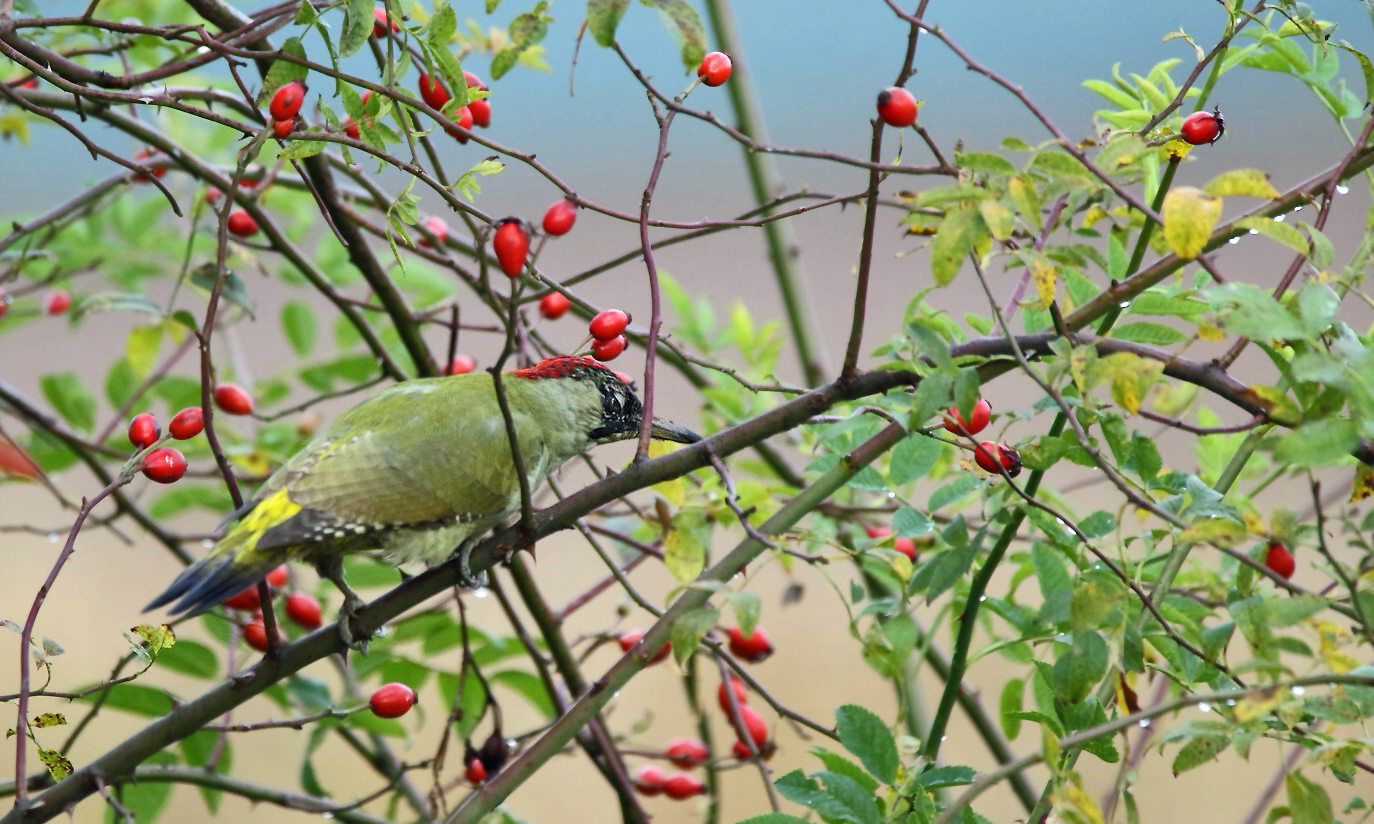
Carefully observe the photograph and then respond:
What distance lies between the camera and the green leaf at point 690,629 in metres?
1.42

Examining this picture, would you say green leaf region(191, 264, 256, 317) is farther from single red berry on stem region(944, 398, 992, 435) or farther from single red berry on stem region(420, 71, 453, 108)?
single red berry on stem region(944, 398, 992, 435)

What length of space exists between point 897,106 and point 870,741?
0.81m

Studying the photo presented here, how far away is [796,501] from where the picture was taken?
5.60 feet

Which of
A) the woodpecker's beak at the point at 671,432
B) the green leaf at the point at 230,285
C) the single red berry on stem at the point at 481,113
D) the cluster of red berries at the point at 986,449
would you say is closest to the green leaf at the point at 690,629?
the cluster of red berries at the point at 986,449

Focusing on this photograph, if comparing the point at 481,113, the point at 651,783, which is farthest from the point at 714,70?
the point at 651,783

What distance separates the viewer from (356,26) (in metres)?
Result: 1.62

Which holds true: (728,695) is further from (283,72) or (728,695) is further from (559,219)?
(283,72)

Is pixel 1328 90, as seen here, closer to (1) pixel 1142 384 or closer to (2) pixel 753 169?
(1) pixel 1142 384

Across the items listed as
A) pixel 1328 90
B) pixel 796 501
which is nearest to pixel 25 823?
pixel 796 501

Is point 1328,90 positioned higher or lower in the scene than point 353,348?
lower

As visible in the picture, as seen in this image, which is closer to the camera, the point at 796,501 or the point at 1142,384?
the point at 1142,384

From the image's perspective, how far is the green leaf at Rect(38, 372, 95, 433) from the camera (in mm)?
2920

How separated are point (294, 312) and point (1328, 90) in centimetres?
243

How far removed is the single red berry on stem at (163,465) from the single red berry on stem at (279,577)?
944 millimetres
